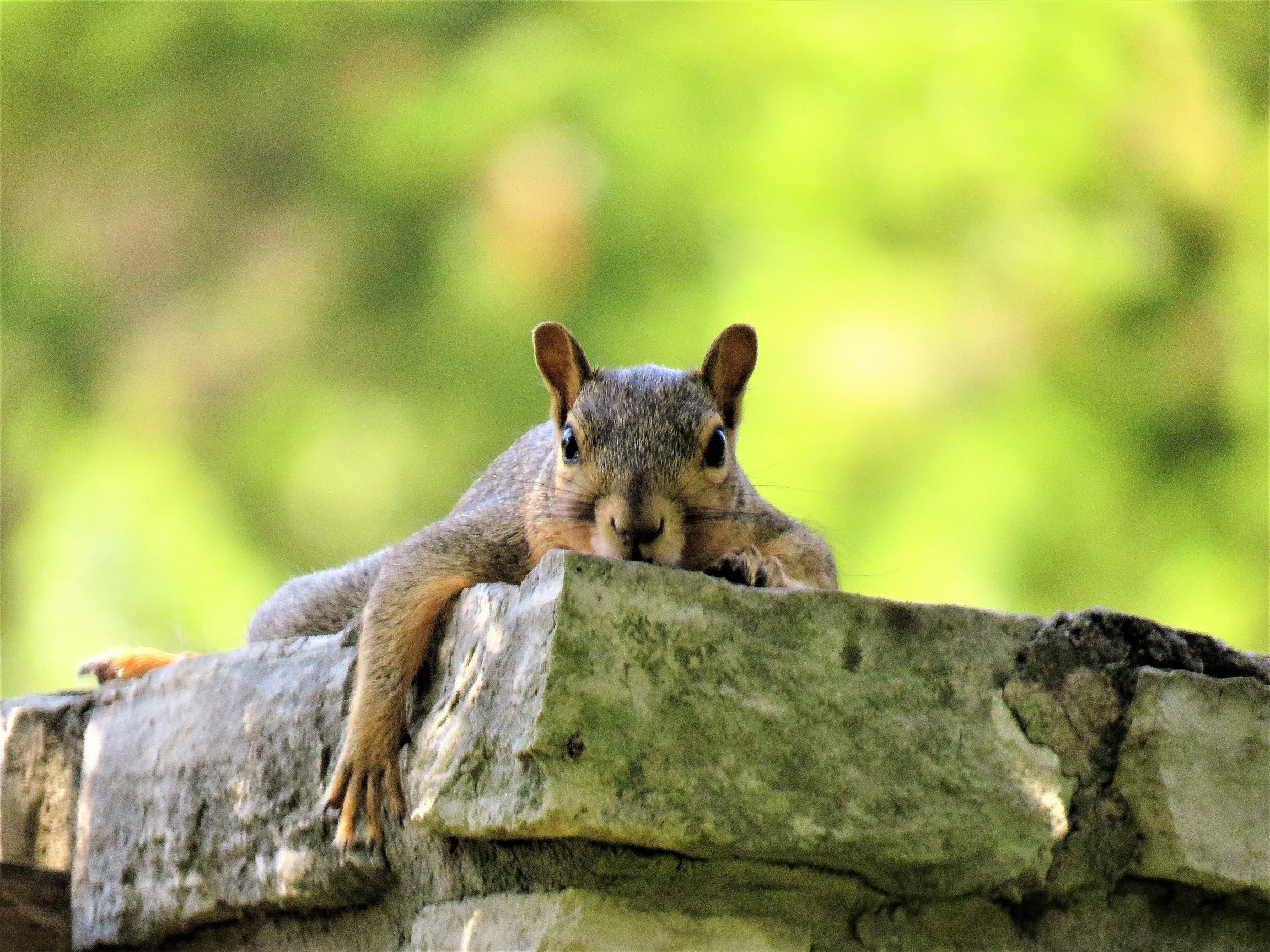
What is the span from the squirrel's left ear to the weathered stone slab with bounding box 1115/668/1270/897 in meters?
0.78

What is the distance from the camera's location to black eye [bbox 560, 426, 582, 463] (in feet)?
6.33

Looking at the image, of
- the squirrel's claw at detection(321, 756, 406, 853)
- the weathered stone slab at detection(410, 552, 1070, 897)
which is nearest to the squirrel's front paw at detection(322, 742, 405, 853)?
the squirrel's claw at detection(321, 756, 406, 853)

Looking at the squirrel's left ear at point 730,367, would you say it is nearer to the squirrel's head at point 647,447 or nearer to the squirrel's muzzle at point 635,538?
the squirrel's head at point 647,447

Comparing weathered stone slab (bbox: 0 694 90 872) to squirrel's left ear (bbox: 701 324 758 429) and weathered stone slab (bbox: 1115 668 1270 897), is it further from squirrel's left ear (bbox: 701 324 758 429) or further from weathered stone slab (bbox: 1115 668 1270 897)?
weathered stone slab (bbox: 1115 668 1270 897)

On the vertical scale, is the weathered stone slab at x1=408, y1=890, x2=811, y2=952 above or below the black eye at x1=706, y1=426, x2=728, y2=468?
below

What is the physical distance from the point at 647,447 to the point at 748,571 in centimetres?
33

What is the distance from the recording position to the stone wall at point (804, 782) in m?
1.33

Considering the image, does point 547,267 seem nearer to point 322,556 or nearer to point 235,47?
point 322,556

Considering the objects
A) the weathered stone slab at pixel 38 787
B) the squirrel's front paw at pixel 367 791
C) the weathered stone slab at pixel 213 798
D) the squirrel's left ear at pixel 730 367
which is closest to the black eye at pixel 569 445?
the squirrel's left ear at pixel 730 367

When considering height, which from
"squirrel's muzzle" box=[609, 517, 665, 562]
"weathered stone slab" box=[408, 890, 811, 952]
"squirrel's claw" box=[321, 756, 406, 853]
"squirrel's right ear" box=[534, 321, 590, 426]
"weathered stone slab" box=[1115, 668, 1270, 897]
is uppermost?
"squirrel's right ear" box=[534, 321, 590, 426]

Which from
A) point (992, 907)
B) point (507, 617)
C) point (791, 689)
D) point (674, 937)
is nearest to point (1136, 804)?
point (992, 907)

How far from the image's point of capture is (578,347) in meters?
2.07

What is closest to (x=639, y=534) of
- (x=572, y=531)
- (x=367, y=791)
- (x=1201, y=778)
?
(x=572, y=531)

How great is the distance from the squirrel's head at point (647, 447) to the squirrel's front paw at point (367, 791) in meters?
0.34
